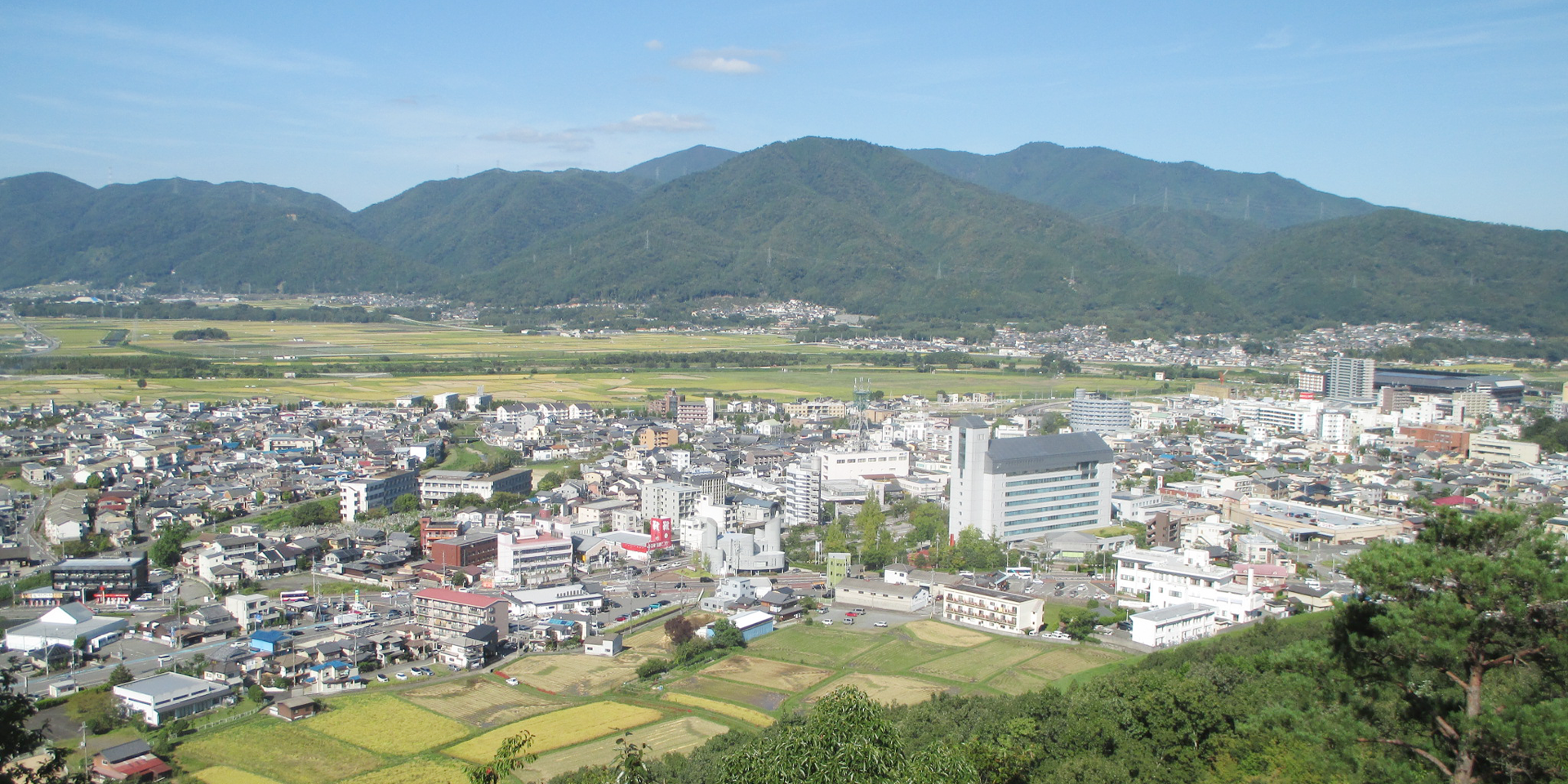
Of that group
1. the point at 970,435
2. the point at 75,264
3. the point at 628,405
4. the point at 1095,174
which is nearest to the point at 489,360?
the point at 628,405

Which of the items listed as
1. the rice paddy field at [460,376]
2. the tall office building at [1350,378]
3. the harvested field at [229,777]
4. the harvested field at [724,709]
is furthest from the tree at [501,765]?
the tall office building at [1350,378]

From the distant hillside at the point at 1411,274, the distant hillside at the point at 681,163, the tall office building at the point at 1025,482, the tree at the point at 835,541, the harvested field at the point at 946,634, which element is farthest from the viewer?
the distant hillside at the point at 681,163

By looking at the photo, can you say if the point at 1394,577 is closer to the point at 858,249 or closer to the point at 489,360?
the point at 489,360

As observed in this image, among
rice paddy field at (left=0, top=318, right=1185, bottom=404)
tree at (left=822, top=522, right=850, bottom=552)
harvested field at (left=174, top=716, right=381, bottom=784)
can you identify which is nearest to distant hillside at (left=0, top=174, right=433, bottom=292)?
rice paddy field at (left=0, top=318, right=1185, bottom=404)

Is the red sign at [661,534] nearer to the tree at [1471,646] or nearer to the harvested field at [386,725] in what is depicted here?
the harvested field at [386,725]

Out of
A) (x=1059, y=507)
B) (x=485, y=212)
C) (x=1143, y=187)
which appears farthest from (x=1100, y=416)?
(x=1143, y=187)

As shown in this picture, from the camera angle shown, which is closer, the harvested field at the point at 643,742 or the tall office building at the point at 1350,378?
the harvested field at the point at 643,742

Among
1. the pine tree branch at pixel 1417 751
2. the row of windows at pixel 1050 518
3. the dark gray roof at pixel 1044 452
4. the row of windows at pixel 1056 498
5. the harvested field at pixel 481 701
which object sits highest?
the pine tree branch at pixel 1417 751

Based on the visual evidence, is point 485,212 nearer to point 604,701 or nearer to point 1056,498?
point 1056,498
